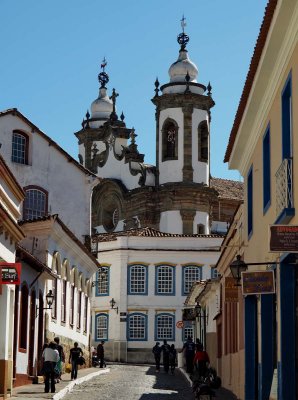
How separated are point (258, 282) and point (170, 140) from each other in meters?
52.4

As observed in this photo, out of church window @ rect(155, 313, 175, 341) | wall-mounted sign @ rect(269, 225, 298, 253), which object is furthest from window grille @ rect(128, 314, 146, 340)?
wall-mounted sign @ rect(269, 225, 298, 253)

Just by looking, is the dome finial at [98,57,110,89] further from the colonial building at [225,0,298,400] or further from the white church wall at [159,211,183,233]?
the colonial building at [225,0,298,400]

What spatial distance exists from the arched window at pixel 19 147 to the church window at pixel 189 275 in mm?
21419

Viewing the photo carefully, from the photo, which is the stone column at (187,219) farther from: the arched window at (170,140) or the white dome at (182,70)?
the white dome at (182,70)

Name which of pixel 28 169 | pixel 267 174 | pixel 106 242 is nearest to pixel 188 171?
pixel 106 242

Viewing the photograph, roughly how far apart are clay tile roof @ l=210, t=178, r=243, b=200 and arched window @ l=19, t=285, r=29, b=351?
153 feet

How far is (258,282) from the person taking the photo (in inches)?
548

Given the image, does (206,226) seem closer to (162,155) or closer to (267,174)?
(162,155)

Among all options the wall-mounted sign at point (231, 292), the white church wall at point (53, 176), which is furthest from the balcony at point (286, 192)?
the white church wall at point (53, 176)

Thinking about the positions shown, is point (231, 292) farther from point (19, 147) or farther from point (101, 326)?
point (101, 326)

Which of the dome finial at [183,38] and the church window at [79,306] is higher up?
the dome finial at [183,38]

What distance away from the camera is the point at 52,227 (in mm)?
27734

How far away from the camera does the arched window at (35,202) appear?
35.4 m

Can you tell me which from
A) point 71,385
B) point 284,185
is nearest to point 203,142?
point 71,385
